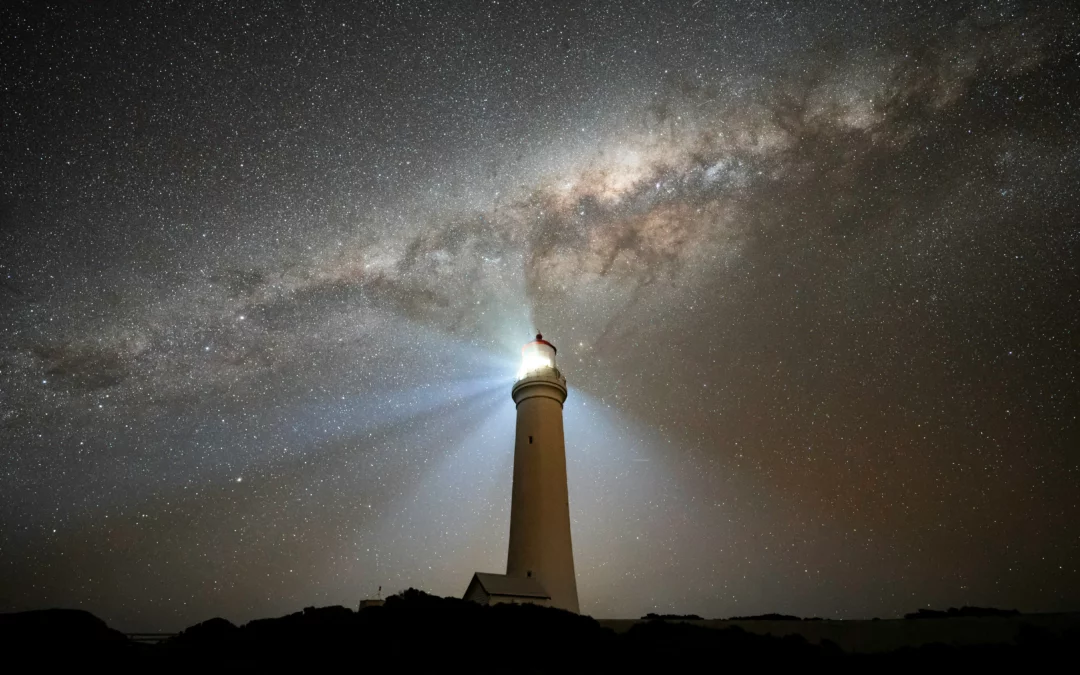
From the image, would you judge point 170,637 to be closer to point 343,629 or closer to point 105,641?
point 105,641

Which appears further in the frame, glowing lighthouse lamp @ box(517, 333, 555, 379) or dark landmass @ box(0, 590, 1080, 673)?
glowing lighthouse lamp @ box(517, 333, 555, 379)

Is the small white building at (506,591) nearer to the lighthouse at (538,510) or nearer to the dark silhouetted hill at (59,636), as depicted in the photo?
the lighthouse at (538,510)

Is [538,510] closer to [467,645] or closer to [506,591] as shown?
[506,591]

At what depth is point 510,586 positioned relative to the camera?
16.1 m

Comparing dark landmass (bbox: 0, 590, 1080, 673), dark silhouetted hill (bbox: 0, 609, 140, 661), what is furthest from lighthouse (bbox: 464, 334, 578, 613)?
dark silhouetted hill (bbox: 0, 609, 140, 661)

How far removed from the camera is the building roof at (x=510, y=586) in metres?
15.9

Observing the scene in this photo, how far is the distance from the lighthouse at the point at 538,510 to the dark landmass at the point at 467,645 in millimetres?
1905

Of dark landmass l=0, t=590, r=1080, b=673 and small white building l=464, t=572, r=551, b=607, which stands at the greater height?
small white building l=464, t=572, r=551, b=607

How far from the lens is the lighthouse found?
1638 centimetres

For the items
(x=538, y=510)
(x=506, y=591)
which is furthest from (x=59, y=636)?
(x=538, y=510)

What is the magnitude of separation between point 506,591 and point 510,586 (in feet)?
0.81

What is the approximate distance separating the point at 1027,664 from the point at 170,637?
1712 cm

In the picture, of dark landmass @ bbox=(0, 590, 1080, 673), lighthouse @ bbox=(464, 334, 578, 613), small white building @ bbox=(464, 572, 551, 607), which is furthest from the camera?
lighthouse @ bbox=(464, 334, 578, 613)

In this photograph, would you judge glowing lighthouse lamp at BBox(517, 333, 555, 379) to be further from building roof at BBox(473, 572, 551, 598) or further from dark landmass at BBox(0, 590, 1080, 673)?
dark landmass at BBox(0, 590, 1080, 673)
